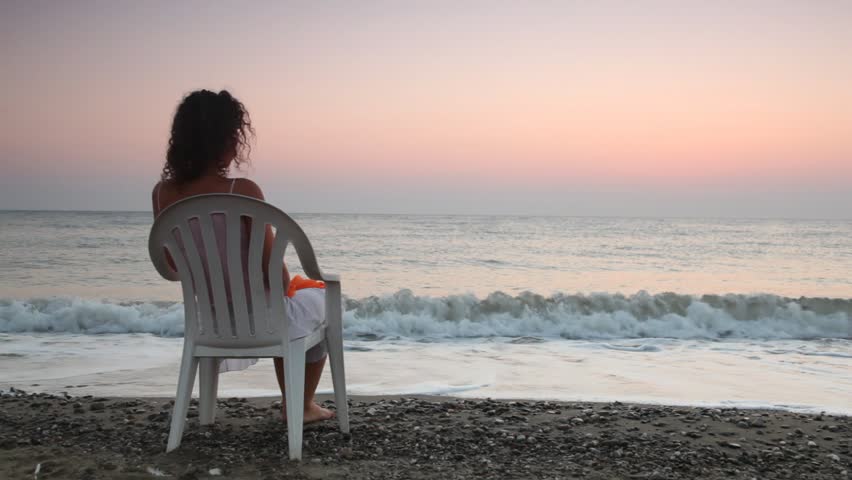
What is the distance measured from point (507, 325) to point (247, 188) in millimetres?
6390

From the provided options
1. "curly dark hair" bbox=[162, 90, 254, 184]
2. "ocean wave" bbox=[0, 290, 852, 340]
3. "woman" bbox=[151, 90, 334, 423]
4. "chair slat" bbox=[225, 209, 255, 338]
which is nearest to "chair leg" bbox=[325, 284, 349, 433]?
"woman" bbox=[151, 90, 334, 423]

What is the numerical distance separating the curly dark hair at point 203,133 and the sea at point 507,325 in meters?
2.27

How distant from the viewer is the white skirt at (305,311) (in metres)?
3.11

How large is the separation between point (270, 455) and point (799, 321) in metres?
8.41

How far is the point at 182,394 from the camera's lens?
122 inches

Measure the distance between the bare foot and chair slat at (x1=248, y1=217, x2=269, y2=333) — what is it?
0.95 meters

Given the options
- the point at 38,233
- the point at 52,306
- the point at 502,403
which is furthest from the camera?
the point at 38,233

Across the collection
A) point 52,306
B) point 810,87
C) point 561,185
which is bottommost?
point 52,306

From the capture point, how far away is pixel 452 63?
14.4 m

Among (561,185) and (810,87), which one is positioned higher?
(810,87)

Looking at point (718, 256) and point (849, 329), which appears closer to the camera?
point (849, 329)

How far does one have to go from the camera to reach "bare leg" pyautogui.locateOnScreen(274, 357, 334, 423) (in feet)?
11.7

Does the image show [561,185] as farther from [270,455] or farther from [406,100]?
[270,455]

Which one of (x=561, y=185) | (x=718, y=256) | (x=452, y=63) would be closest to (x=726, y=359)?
(x=452, y=63)
